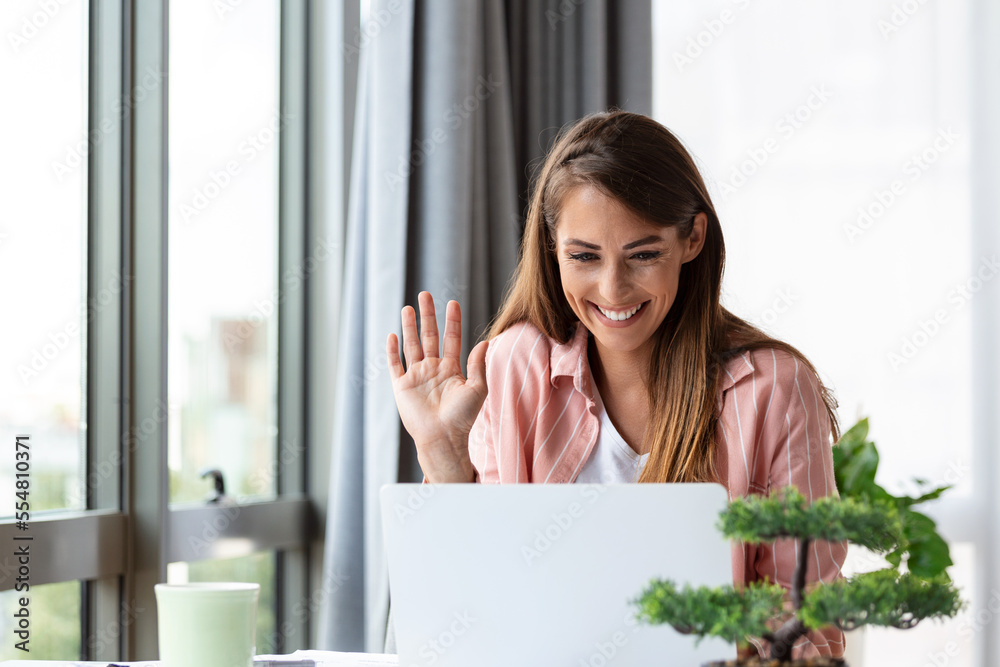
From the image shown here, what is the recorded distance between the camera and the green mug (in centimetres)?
78

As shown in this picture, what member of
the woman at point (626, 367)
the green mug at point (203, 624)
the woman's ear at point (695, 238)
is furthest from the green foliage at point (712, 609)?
the woman's ear at point (695, 238)

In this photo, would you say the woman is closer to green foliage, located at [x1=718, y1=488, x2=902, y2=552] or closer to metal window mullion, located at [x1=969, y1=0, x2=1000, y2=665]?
green foliage, located at [x1=718, y1=488, x2=902, y2=552]

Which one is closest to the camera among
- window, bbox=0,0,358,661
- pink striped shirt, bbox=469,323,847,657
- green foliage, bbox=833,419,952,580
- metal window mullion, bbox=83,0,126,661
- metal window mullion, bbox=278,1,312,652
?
pink striped shirt, bbox=469,323,847,657

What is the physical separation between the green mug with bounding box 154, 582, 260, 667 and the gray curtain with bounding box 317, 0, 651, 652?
4.14 ft

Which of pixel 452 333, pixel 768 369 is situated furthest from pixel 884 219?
pixel 452 333

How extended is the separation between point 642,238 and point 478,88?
1.17 meters

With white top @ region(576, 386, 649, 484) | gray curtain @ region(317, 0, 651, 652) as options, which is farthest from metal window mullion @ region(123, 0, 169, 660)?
white top @ region(576, 386, 649, 484)

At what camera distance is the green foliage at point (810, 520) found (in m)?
0.64

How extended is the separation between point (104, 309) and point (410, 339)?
0.75 m

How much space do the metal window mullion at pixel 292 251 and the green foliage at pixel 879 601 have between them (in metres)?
1.81

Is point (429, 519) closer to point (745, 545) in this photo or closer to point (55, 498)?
point (745, 545)

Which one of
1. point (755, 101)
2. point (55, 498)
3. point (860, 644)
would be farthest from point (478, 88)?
point (860, 644)

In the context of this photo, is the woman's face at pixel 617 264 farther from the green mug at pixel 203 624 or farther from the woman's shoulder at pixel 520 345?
the green mug at pixel 203 624

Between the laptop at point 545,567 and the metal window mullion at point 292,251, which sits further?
the metal window mullion at point 292,251
